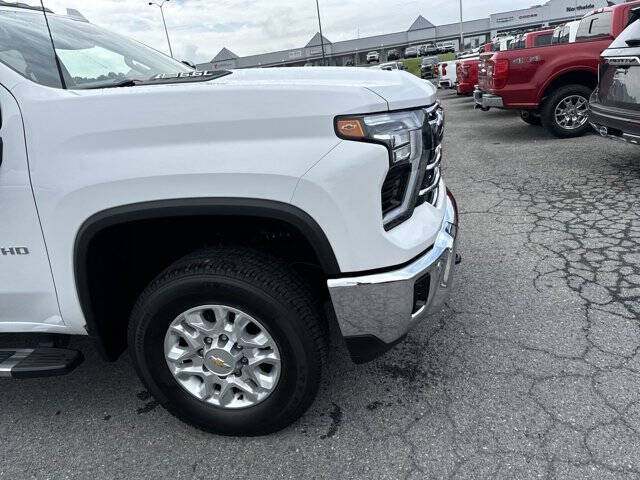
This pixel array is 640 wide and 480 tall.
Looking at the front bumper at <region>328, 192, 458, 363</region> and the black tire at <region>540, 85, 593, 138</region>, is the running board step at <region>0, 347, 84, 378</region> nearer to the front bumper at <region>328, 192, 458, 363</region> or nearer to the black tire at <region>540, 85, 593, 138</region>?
the front bumper at <region>328, 192, 458, 363</region>

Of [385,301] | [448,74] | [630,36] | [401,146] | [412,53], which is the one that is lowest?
[385,301]

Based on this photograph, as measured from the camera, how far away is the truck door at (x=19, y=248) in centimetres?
190

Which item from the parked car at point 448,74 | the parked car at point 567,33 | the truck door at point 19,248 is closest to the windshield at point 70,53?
the truck door at point 19,248

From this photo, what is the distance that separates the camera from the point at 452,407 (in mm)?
2324

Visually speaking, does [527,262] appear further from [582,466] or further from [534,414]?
[582,466]

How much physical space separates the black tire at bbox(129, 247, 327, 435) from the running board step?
1.00 ft

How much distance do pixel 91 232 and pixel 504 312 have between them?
7.99ft

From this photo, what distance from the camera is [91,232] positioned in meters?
1.95

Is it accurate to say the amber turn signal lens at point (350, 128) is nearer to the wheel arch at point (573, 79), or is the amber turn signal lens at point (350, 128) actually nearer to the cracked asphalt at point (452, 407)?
the cracked asphalt at point (452, 407)

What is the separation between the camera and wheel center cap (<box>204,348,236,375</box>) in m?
2.12

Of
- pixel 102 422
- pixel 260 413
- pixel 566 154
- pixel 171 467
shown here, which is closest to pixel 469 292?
pixel 260 413

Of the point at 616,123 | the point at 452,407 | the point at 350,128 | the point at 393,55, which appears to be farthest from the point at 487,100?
the point at 393,55

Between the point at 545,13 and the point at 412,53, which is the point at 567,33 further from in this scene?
the point at 545,13

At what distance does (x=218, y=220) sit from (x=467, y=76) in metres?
12.5
